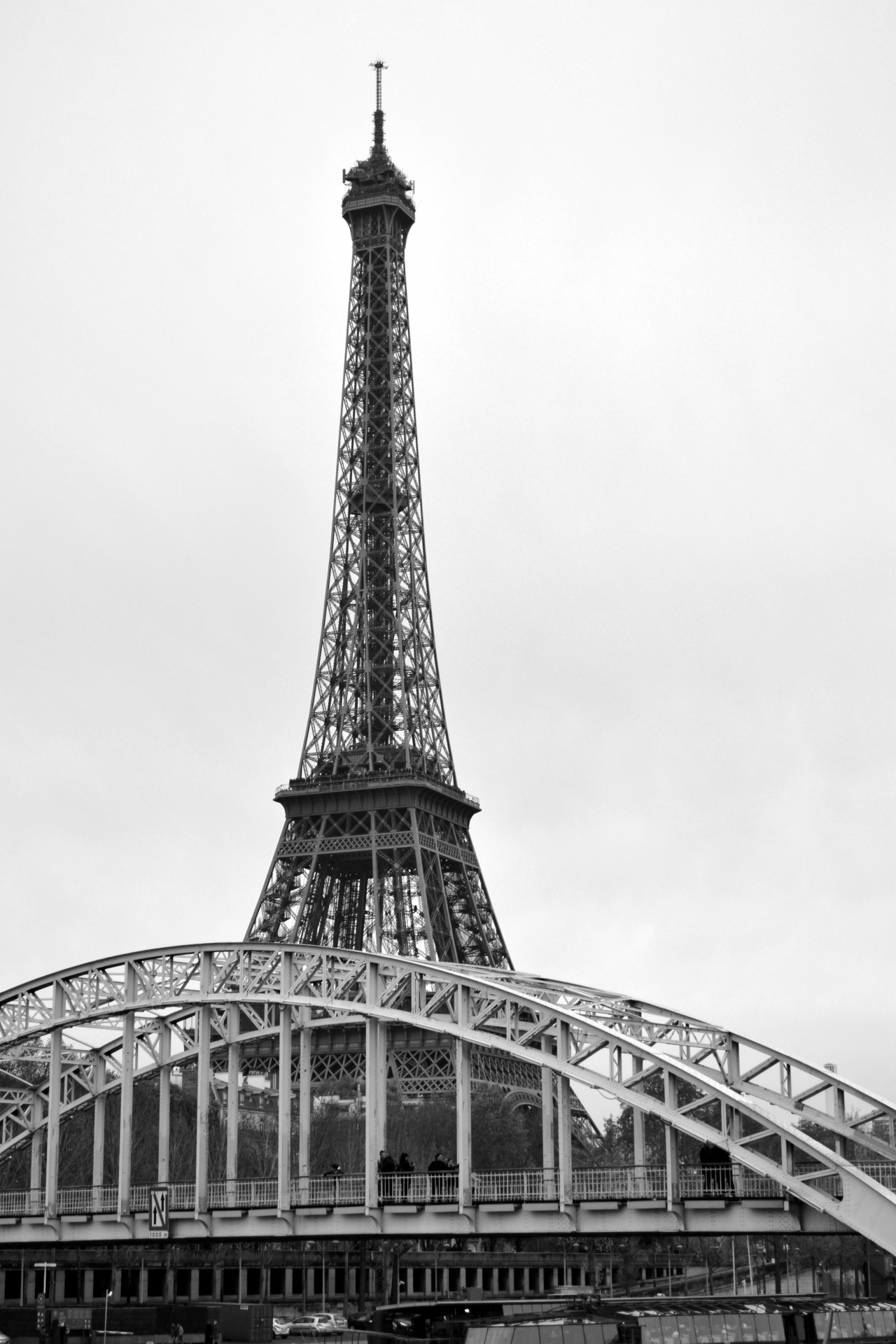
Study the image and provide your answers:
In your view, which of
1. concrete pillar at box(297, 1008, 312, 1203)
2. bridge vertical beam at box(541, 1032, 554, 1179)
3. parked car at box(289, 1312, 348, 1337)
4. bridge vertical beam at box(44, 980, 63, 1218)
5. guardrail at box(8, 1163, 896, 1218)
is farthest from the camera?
bridge vertical beam at box(44, 980, 63, 1218)

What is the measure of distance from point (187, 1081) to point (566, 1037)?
61.3m

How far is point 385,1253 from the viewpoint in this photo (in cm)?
7712

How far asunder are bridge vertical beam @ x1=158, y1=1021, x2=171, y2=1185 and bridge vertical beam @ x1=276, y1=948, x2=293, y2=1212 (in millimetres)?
4459

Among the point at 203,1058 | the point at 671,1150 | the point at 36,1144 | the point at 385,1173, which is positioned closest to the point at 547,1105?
the point at 385,1173

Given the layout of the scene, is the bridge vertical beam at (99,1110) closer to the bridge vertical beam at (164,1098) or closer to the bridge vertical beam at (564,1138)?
the bridge vertical beam at (164,1098)

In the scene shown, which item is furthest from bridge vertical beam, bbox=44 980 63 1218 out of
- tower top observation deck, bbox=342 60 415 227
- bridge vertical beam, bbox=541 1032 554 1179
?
tower top observation deck, bbox=342 60 415 227

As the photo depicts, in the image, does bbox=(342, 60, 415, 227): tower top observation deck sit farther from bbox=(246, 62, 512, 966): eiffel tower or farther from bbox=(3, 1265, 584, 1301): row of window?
bbox=(3, 1265, 584, 1301): row of window

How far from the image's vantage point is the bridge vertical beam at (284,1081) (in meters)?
52.2

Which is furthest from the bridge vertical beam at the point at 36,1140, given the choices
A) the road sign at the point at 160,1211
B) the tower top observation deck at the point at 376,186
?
the tower top observation deck at the point at 376,186

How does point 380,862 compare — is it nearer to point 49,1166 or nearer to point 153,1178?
point 153,1178

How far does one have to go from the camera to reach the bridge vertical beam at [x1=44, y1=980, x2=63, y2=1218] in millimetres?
58406

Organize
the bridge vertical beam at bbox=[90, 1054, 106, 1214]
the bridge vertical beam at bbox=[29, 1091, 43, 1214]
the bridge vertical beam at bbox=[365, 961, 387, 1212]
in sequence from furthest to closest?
the bridge vertical beam at bbox=[29, 1091, 43, 1214] → the bridge vertical beam at bbox=[90, 1054, 106, 1214] → the bridge vertical beam at bbox=[365, 961, 387, 1212]

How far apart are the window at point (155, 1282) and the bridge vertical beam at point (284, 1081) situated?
31520mm

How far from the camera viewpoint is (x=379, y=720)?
105438 millimetres
